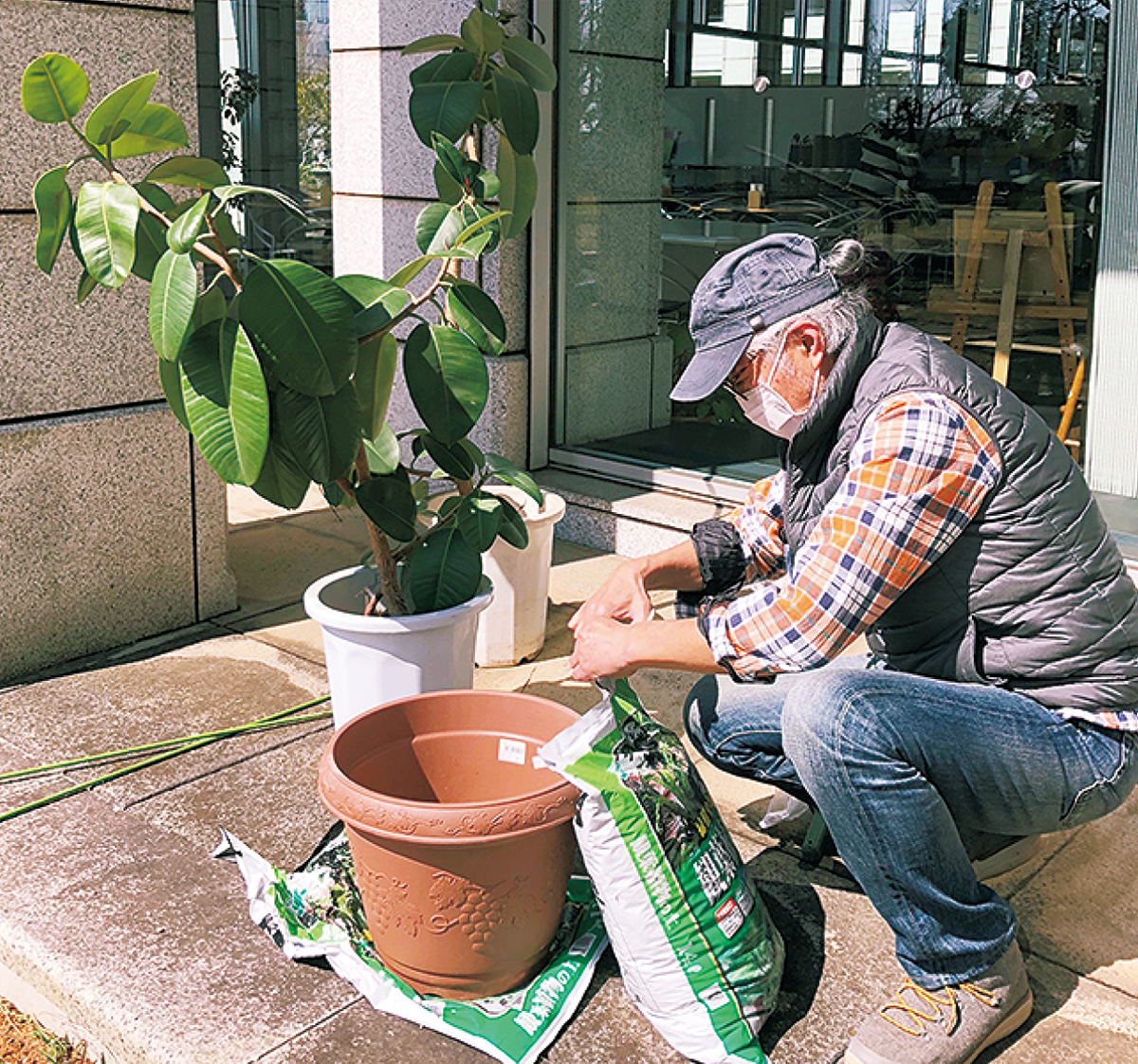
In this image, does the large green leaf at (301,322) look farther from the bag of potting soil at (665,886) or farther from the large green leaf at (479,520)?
the bag of potting soil at (665,886)

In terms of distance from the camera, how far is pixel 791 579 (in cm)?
244

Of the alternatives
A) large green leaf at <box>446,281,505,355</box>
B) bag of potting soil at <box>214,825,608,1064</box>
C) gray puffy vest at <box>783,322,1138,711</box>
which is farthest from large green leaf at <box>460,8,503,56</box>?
bag of potting soil at <box>214,825,608,1064</box>

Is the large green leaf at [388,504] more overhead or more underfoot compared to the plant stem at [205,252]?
more underfoot

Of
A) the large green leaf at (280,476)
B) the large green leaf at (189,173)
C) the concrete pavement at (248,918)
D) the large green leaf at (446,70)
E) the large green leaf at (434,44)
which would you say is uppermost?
the large green leaf at (434,44)

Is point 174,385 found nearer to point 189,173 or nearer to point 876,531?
point 189,173

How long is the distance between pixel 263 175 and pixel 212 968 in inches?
198

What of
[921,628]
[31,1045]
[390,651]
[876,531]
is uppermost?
[876,531]

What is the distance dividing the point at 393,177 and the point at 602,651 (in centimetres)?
362

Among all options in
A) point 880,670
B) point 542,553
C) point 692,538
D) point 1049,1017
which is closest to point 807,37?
point 542,553

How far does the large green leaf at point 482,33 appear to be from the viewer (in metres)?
3.70

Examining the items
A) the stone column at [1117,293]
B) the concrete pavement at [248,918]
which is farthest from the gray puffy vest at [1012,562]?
the stone column at [1117,293]

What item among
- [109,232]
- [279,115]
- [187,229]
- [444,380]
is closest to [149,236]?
[109,232]

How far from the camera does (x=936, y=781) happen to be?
2.48 metres

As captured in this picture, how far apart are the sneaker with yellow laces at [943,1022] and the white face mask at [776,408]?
3.44 ft
